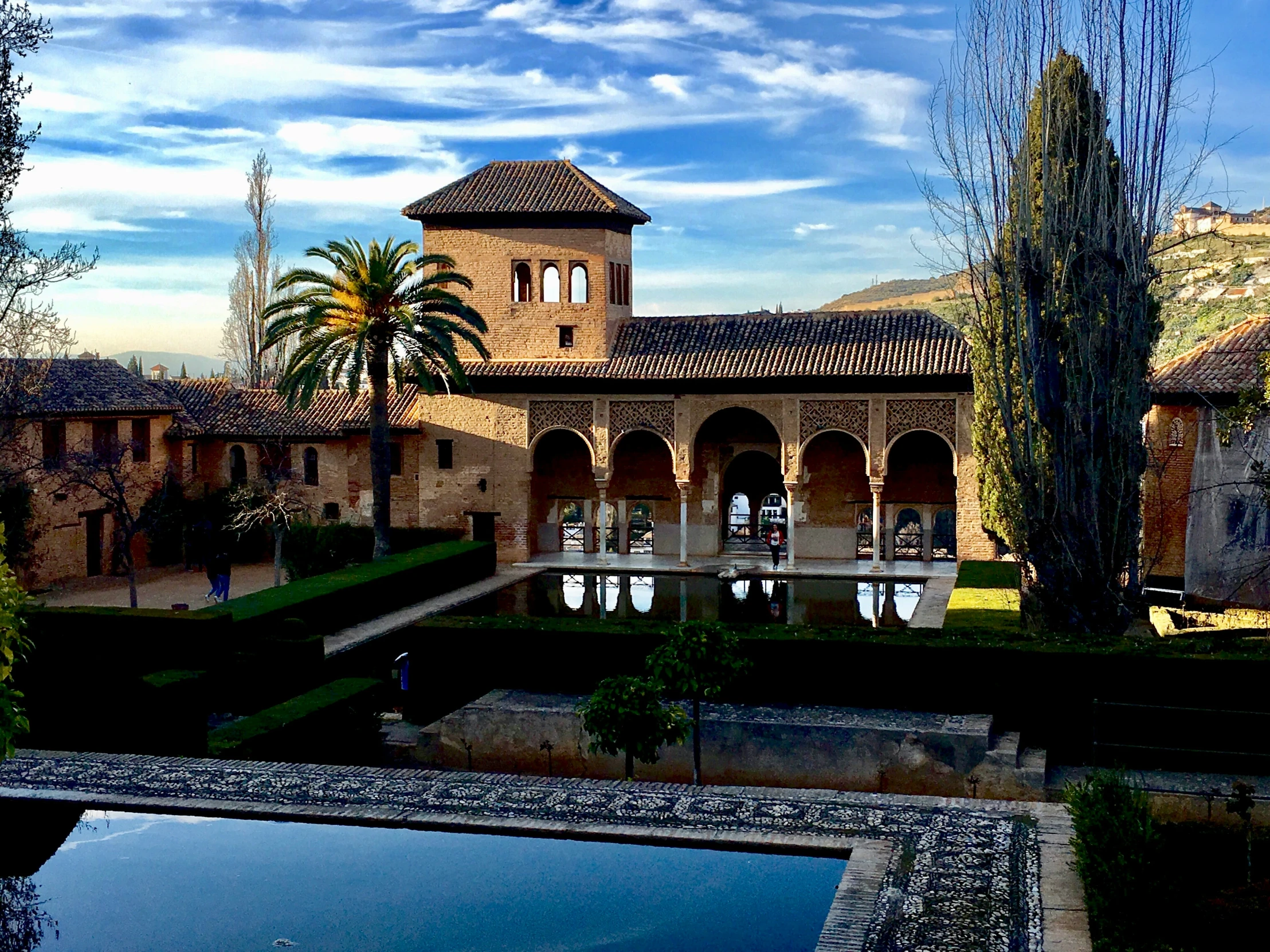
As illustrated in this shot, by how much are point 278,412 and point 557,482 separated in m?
6.46

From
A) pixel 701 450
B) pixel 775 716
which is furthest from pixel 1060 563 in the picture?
pixel 701 450

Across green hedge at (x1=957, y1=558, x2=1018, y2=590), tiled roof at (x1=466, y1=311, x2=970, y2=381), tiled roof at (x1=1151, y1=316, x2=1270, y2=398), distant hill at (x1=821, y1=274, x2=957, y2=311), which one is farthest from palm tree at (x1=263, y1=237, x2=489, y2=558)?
distant hill at (x1=821, y1=274, x2=957, y2=311)

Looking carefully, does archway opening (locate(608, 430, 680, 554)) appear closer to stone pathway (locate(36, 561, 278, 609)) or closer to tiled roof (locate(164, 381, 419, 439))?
tiled roof (locate(164, 381, 419, 439))

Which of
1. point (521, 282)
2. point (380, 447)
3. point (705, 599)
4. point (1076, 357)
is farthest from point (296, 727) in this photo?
point (521, 282)

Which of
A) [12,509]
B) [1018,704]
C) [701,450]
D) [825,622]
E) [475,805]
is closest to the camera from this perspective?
[475,805]

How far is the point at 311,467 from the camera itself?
30.2 meters

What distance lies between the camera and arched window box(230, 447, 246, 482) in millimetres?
30984

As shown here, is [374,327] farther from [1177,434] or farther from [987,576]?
[1177,434]

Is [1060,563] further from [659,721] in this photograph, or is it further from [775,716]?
[659,721]

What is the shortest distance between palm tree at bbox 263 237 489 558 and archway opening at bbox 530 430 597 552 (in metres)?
4.29

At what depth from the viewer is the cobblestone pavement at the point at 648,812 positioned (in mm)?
8977

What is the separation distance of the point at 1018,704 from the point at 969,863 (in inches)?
188

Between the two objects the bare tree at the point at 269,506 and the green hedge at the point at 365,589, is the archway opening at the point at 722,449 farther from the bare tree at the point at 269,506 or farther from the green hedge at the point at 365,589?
the bare tree at the point at 269,506

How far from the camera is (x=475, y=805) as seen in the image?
1074 cm
